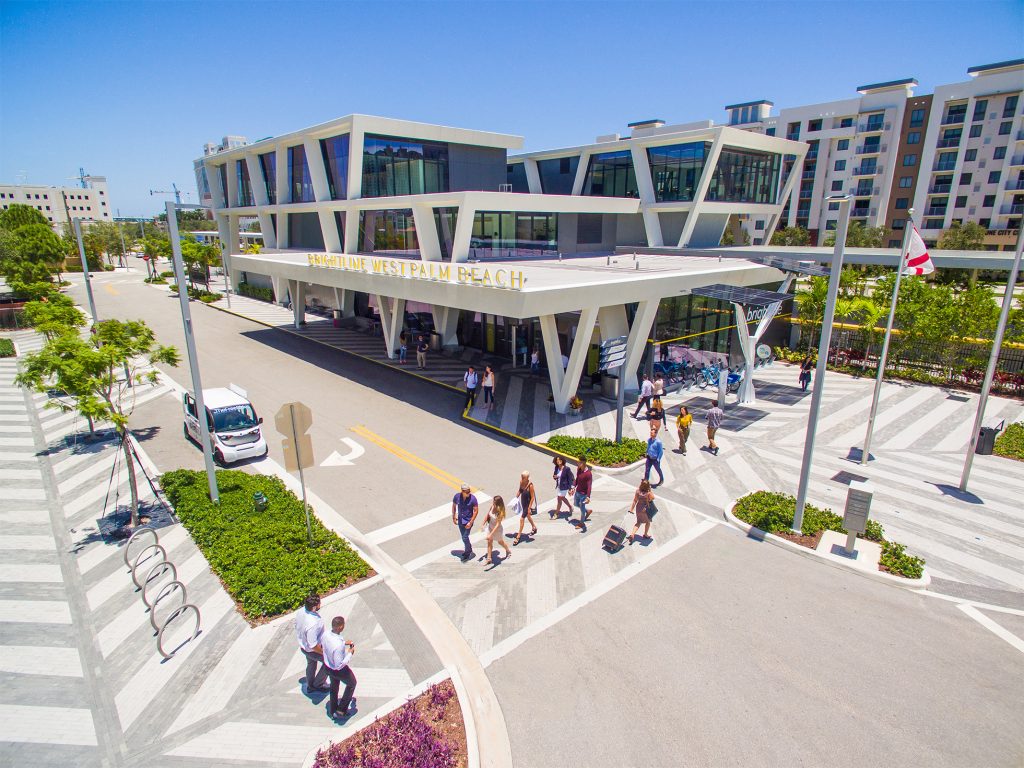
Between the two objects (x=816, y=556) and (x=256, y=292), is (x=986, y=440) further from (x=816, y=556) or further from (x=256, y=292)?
(x=256, y=292)

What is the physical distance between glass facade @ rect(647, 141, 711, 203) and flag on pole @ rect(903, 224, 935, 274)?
55.3 feet

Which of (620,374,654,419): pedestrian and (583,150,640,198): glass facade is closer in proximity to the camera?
(620,374,654,419): pedestrian

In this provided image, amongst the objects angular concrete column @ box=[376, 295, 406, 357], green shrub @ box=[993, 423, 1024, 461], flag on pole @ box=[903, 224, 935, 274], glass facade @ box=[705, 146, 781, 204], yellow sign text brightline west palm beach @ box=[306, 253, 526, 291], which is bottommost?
green shrub @ box=[993, 423, 1024, 461]

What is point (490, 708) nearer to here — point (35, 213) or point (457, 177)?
point (457, 177)

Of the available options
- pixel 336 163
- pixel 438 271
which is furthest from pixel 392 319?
pixel 336 163

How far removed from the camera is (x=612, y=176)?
35031 mm

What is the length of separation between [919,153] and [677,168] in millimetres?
47589

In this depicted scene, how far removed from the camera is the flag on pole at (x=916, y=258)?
596 inches

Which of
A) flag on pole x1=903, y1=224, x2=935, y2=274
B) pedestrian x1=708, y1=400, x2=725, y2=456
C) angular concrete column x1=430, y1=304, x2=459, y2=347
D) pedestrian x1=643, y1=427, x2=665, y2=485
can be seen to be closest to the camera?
pedestrian x1=643, y1=427, x2=665, y2=485

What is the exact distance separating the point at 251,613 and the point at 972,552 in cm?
1441

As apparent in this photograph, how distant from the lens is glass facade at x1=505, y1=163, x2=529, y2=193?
1623 inches

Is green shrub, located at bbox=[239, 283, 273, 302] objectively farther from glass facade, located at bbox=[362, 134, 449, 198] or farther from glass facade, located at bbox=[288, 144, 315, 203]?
glass facade, located at bbox=[362, 134, 449, 198]

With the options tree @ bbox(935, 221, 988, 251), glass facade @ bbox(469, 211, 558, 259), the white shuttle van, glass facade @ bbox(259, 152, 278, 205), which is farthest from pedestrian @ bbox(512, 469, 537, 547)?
tree @ bbox(935, 221, 988, 251)

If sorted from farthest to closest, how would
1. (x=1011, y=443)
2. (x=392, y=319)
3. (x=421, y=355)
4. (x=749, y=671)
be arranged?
(x=392, y=319) → (x=421, y=355) → (x=1011, y=443) → (x=749, y=671)
